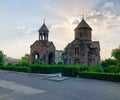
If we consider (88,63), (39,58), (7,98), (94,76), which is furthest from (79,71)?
(39,58)

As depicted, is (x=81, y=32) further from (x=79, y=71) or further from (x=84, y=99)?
(x=84, y=99)

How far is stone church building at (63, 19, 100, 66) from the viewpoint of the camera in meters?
51.2

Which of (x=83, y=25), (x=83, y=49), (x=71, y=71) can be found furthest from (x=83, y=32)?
(x=71, y=71)

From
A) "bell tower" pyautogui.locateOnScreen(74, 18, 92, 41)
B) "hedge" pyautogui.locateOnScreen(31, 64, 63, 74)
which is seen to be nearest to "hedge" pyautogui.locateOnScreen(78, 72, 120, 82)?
"hedge" pyautogui.locateOnScreen(31, 64, 63, 74)

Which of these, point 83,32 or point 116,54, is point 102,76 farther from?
point 83,32

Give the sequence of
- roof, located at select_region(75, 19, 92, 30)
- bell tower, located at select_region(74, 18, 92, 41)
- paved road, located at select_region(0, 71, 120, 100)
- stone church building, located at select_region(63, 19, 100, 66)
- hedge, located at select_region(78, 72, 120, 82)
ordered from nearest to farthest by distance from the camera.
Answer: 1. paved road, located at select_region(0, 71, 120, 100)
2. hedge, located at select_region(78, 72, 120, 82)
3. stone church building, located at select_region(63, 19, 100, 66)
4. bell tower, located at select_region(74, 18, 92, 41)
5. roof, located at select_region(75, 19, 92, 30)

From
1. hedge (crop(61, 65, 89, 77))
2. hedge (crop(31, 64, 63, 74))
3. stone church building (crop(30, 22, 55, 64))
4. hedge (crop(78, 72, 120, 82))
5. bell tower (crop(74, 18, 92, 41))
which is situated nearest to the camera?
hedge (crop(78, 72, 120, 82))

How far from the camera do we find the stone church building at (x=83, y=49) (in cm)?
A: 5119

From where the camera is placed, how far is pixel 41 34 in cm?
5675

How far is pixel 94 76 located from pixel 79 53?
71.0 ft

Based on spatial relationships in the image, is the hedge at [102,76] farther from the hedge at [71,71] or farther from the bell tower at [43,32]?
the bell tower at [43,32]

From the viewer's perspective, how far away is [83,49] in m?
51.2

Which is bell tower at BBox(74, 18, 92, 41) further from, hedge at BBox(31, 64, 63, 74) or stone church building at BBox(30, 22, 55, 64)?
hedge at BBox(31, 64, 63, 74)

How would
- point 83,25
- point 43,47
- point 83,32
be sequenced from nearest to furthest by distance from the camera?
point 83,32 → point 83,25 → point 43,47
